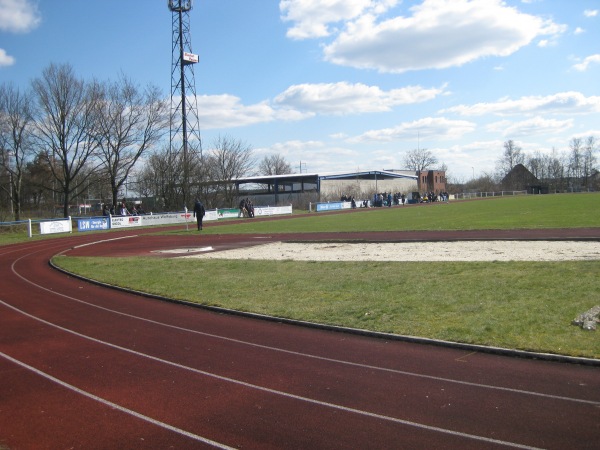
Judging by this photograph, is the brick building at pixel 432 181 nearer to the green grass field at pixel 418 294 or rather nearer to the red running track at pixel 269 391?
the green grass field at pixel 418 294

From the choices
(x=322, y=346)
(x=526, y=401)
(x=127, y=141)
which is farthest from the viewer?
(x=127, y=141)

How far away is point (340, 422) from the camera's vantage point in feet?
18.1

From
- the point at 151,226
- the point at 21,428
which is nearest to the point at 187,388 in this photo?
the point at 21,428

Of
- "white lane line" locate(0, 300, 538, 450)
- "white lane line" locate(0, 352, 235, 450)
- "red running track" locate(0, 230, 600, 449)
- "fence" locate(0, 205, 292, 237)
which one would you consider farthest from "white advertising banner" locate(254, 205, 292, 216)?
"white lane line" locate(0, 352, 235, 450)

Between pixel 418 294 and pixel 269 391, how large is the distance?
5637 millimetres

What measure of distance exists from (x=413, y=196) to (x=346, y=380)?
8470 centimetres

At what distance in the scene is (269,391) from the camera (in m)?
6.52

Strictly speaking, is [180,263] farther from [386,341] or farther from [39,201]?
[39,201]

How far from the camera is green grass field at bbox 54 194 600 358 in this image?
8.44 meters

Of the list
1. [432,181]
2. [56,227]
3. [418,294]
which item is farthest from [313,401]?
[432,181]

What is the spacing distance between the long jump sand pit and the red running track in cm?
864

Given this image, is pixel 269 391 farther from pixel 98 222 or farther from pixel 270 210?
pixel 270 210

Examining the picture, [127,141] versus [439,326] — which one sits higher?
[127,141]

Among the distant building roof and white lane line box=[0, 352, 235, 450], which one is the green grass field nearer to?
white lane line box=[0, 352, 235, 450]
